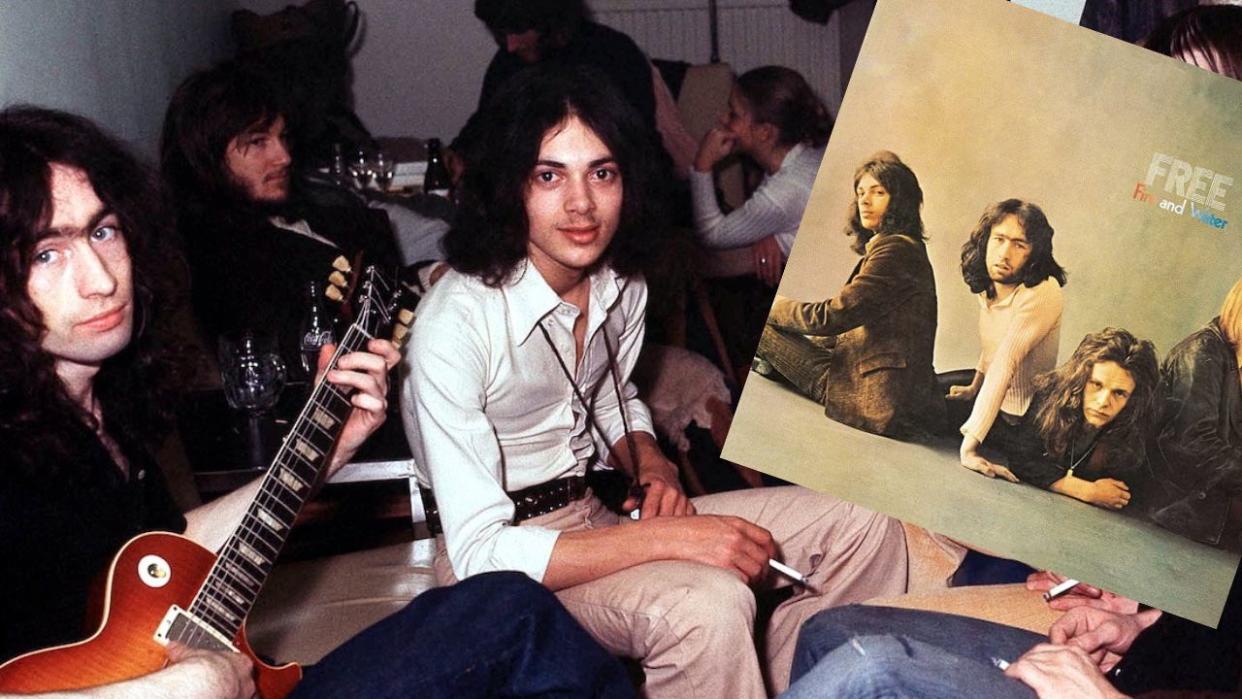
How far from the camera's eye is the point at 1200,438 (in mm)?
1451

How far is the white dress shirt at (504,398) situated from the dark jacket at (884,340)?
42cm

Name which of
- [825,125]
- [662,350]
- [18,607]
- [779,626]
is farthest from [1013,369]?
[825,125]

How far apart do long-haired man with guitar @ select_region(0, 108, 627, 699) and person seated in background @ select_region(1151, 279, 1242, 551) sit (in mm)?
640

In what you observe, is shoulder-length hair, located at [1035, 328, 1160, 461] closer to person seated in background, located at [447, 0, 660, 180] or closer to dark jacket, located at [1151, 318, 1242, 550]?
dark jacket, located at [1151, 318, 1242, 550]

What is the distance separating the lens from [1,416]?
4.45ft

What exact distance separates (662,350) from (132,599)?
194 centimetres

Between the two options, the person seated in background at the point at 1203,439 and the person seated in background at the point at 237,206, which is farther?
the person seated in background at the point at 237,206

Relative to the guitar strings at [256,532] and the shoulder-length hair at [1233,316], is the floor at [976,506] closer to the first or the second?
the shoulder-length hair at [1233,316]

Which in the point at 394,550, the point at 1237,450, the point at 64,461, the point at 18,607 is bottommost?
the point at 394,550

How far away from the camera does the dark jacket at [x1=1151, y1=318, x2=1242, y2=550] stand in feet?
4.72

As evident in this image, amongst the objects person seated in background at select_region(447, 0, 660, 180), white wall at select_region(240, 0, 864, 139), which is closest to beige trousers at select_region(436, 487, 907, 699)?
person seated in background at select_region(447, 0, 660, 180)

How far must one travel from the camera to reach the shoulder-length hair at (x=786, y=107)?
3641mm

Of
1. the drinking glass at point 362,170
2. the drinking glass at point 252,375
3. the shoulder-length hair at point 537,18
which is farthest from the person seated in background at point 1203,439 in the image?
the shoulder-length hair at point 537,18

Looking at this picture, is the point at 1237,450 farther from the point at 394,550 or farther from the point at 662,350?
the point at 662,350
